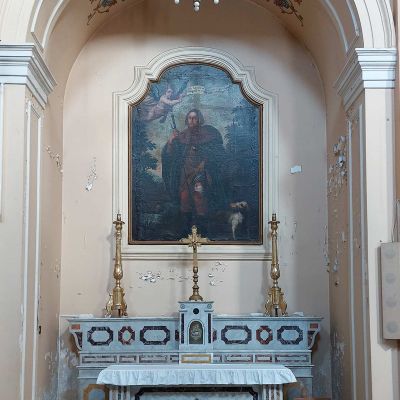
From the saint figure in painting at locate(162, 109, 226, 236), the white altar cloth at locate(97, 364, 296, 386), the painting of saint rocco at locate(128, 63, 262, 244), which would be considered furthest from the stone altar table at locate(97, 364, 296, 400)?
the saint figure in painting at locate(162, 109, 226, 236)

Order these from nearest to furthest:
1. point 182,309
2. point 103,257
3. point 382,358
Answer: point 382,358 → point 182,309 → point 103,257

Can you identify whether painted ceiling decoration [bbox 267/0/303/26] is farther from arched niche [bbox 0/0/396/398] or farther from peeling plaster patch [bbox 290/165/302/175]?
peeling plaster patch [bbox 290/165/302/175]

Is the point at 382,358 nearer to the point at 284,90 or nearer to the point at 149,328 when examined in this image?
the point at 149,328

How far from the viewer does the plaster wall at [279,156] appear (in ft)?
26.8

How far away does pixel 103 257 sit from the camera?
26.9ft

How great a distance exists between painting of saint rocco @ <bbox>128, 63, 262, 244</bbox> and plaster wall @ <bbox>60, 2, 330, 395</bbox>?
27 centimetres

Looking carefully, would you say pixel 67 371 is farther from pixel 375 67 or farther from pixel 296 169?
pixel 375 67

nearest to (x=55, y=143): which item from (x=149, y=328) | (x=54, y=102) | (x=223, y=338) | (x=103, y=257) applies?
(x=54, y=102)

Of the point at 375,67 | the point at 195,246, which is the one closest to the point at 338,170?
the point at 375,67

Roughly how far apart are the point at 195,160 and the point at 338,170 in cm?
159

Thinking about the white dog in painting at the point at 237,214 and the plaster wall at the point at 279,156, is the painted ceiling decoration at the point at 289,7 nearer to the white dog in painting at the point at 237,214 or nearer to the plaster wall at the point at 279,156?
the plaster wall at the point at 279,156

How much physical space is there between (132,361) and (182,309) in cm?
70

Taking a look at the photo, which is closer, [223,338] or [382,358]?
[382,358]

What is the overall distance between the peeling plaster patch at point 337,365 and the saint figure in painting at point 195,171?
1.78 m
